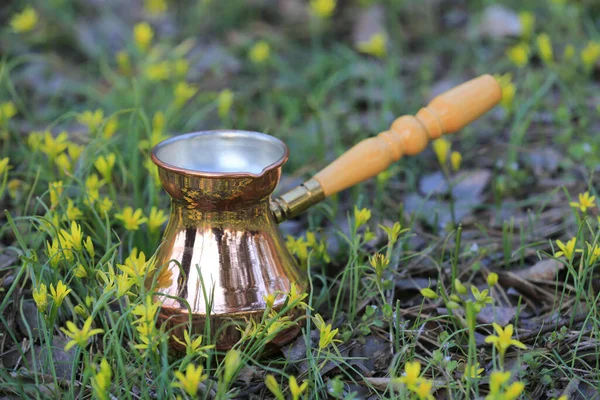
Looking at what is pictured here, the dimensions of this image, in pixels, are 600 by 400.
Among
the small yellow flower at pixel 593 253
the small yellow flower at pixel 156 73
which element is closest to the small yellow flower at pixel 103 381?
the small yellow flower at pixel 593 253

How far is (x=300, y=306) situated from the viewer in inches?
63.1

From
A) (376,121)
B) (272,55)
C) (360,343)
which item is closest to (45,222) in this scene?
(360,343)

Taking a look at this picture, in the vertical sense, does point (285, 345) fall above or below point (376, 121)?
below

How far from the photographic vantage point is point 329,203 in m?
2.27

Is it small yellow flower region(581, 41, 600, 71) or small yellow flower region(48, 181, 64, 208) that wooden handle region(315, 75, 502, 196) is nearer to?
small yellow flower region(48, 181, 64, 208)

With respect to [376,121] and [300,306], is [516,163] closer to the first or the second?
[376,121]

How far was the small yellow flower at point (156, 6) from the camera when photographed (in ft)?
11.9

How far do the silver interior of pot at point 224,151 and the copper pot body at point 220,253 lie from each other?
0.24 ft

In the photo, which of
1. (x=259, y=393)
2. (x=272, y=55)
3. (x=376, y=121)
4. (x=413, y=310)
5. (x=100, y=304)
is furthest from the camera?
(x=272, y=55)

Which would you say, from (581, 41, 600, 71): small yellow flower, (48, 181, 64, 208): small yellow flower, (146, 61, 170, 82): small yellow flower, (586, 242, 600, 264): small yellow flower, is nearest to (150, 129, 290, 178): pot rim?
(48, 181, 64, 208): small yellow flower

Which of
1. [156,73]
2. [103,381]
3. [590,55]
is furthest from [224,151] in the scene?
[590,55]

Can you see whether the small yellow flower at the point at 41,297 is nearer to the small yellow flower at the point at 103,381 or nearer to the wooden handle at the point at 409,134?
the small yellow flower at the point at 103,381

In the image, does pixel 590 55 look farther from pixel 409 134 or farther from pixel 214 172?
pixel 214 172

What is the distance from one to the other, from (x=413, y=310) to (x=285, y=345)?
0.35 metres
